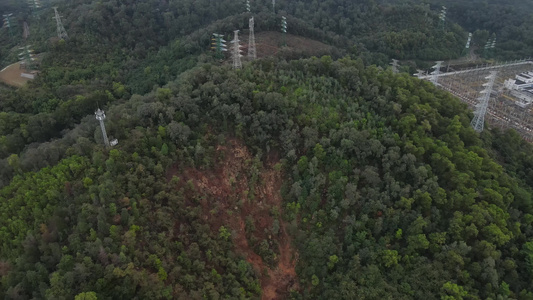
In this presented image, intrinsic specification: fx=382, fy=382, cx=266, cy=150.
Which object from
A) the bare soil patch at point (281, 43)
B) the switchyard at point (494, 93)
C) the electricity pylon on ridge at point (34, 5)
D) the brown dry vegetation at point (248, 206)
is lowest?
the switchyard at point (494, 93)

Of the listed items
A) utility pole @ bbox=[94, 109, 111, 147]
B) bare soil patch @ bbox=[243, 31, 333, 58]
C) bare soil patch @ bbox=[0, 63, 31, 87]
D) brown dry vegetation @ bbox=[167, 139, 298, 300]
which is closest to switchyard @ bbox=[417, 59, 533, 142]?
bare soil patch @ bbox=[243, 31, 333, 58]

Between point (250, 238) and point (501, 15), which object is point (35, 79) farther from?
point (501, 15)

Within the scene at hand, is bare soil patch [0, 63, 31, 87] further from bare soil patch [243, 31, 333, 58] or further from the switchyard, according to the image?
the switchyard

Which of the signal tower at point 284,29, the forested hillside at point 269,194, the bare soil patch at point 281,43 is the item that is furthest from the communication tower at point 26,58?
the signal tower at point 284,29

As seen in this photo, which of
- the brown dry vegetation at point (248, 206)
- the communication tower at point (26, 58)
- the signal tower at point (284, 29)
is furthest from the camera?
the signal tower at point (284, 29)

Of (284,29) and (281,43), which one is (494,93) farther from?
(284,29)

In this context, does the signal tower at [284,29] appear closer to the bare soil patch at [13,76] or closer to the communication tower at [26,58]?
the communication tower at [26,58]

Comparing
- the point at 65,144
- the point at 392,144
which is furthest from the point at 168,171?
the point at 392,144
